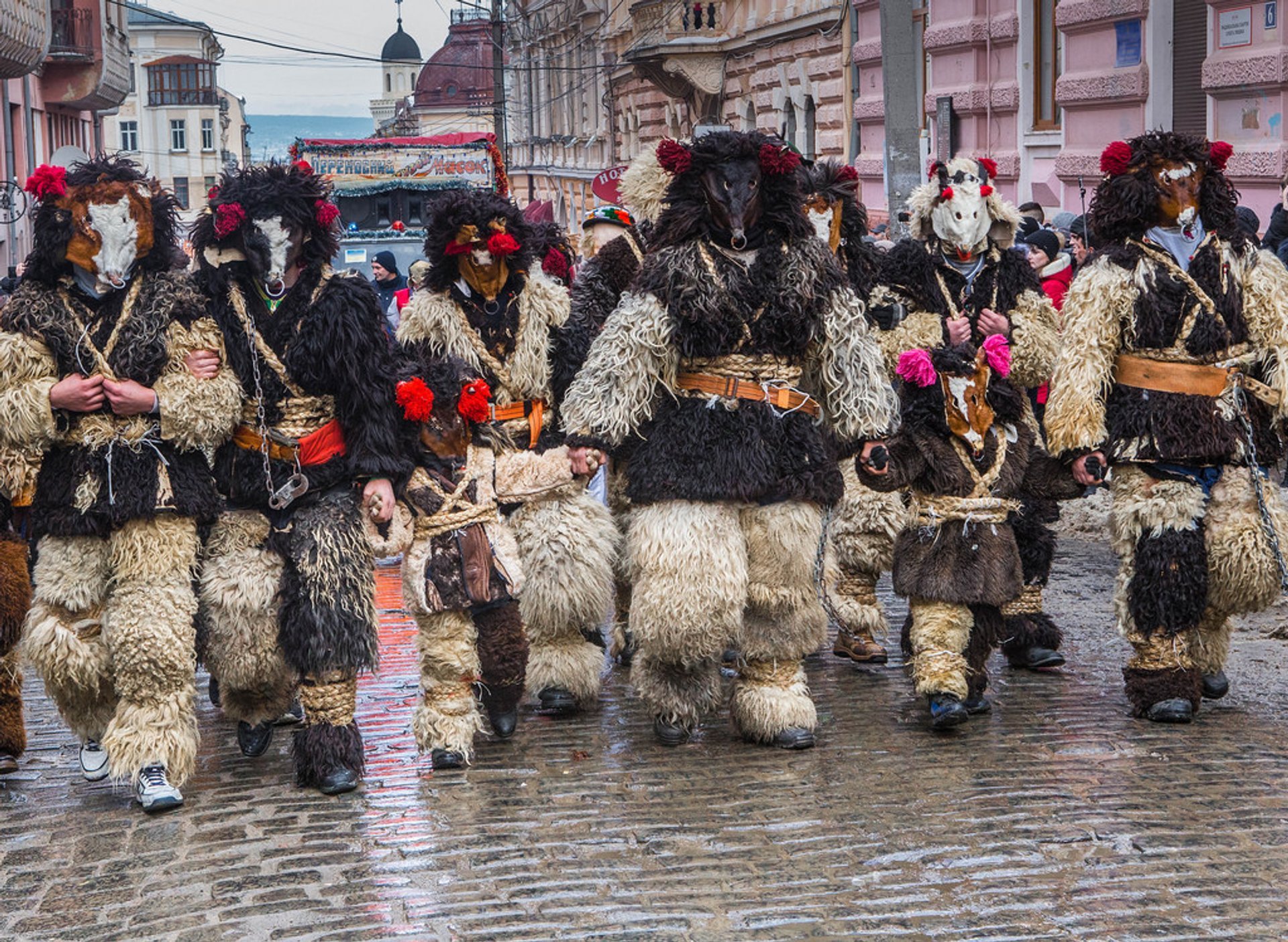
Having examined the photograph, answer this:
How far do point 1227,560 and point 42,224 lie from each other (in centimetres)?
443

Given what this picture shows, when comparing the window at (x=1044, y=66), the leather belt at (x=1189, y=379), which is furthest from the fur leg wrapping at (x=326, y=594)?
the window at (x=1044, y=66)

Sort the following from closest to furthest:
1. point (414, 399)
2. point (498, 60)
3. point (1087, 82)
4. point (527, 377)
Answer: point (414, 399) < point (527, 377) < point (1087, 82) < point (498, 60)

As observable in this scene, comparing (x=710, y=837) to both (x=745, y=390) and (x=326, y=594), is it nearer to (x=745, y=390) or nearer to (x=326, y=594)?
(x=326, y=594)

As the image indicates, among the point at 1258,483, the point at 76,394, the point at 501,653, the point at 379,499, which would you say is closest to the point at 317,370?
the point at 379,499

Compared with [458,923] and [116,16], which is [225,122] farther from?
[458,923]

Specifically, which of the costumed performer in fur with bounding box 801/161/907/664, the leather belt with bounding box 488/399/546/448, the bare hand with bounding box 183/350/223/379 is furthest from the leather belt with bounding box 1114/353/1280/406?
the bare hand with bounding box 183/350/223/379

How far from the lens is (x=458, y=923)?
495cm

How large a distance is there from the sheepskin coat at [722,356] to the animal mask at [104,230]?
1.68 metres

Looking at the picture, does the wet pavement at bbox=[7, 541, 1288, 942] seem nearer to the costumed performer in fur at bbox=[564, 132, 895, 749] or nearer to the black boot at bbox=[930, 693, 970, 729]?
the black boot at bbox=[930, 693, 970, 729]

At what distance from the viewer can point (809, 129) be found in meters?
26.4

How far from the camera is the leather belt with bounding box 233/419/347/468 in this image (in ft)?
20.7

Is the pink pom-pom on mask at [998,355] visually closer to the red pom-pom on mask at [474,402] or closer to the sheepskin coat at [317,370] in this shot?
the red pom-pom on mask at [474,402]

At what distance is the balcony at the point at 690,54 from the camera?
31.3 meters

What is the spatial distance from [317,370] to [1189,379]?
3271 millimetres
